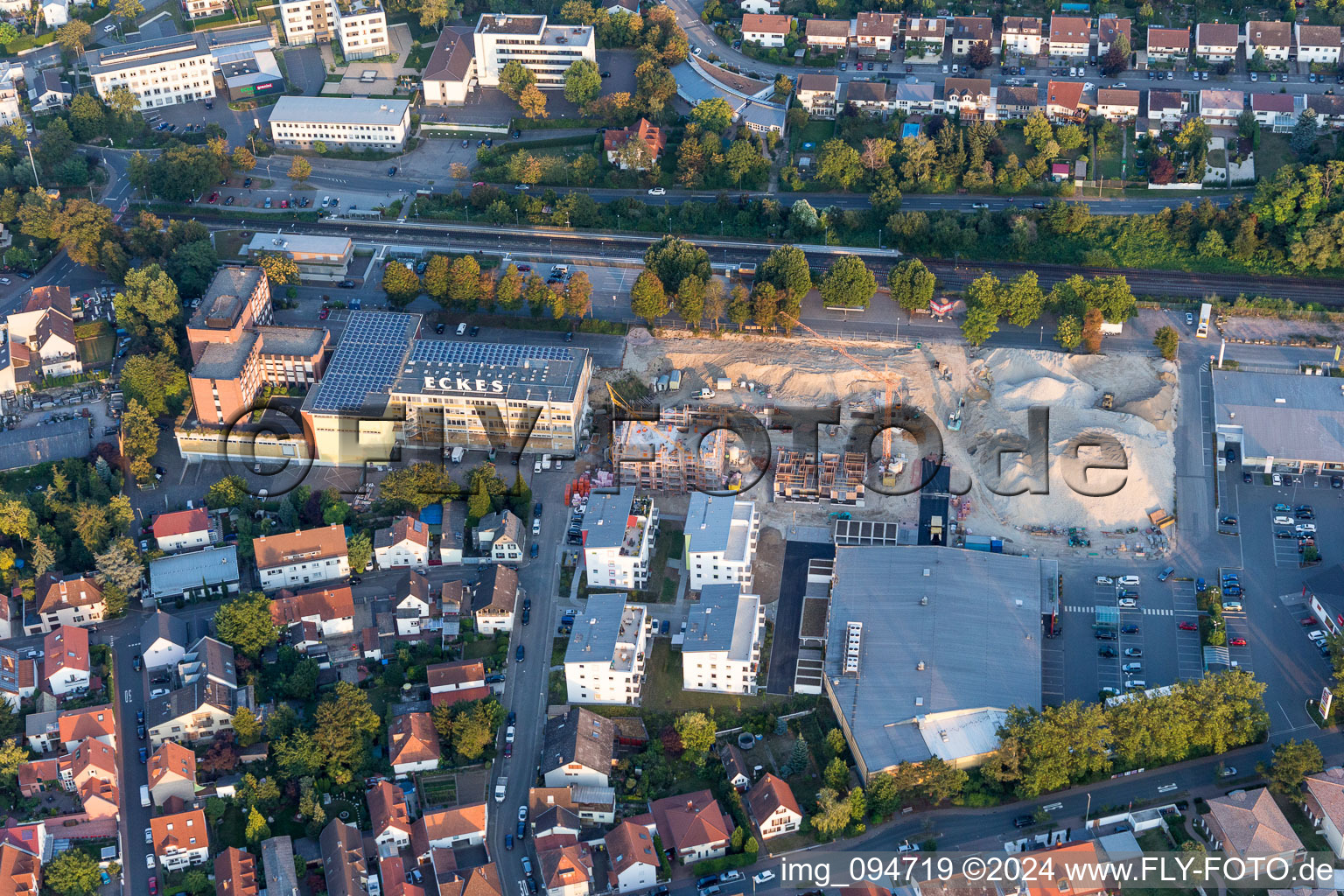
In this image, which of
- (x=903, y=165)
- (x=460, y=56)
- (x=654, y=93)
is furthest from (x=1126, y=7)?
(x=460, y=56)

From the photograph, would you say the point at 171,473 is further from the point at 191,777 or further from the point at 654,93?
the point at 654,93

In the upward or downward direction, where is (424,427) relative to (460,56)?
downward

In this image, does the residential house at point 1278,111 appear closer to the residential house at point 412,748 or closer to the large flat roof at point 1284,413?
the large flat roof at point 1284,413

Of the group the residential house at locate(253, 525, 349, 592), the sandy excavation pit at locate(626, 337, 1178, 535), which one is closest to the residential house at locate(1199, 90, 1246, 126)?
the sandy excavation pit at locate(626, 337, 1178, 535)

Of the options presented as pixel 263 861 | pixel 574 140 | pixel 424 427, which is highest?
pixel 574 140

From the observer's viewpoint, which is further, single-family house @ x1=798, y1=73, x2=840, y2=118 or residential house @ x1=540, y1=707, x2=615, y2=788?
single-family house @ x1=798, y1=73, x2=840, y2=118

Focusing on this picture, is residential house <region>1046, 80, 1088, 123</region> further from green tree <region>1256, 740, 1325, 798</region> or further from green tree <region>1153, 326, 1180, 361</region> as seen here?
green tree <region>1256, 740, 1325, 798</region>

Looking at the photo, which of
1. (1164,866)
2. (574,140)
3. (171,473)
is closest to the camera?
(1164,866)

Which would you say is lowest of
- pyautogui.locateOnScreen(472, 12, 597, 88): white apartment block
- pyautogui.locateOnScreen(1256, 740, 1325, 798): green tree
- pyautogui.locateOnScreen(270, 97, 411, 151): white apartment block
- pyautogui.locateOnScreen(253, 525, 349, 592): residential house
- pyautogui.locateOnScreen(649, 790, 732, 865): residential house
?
pyautogui.locateOnScreen(649, 790, 732, 865): residential house
